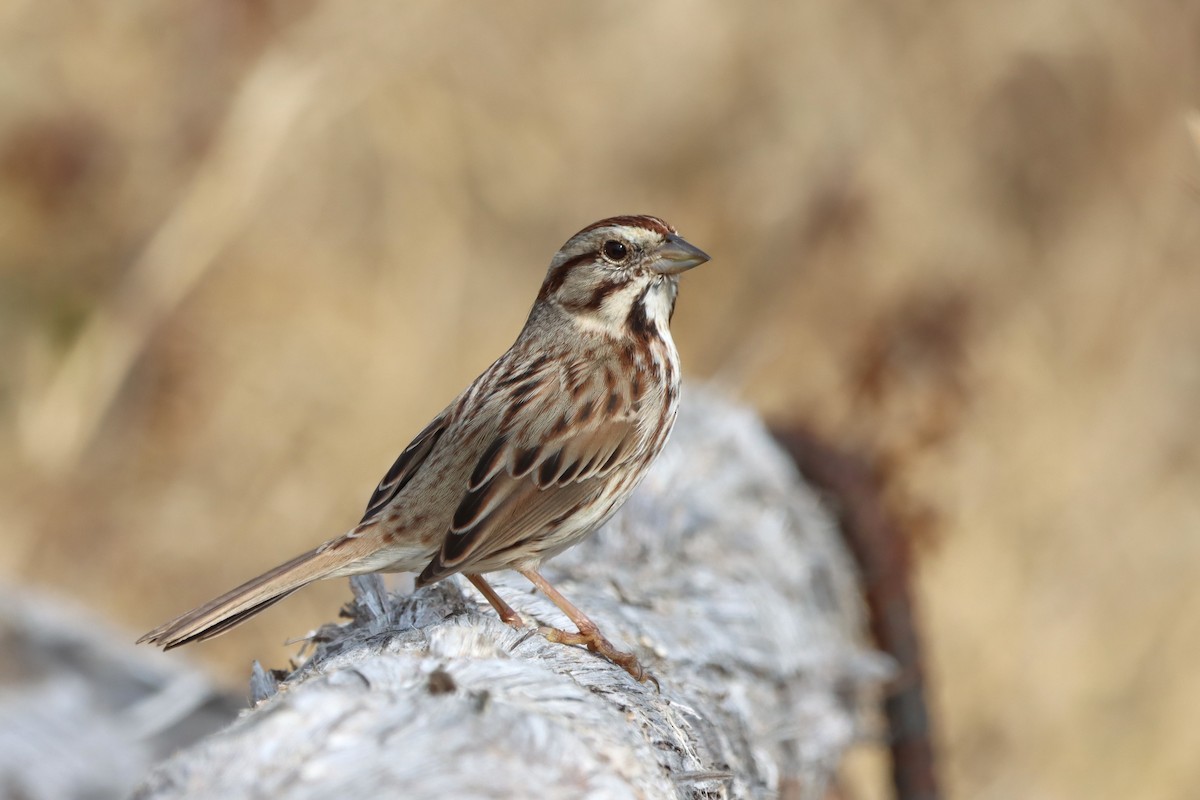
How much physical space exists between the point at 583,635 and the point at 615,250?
1.09 meters

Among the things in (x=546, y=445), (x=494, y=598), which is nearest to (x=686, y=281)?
(x=546, y=445)

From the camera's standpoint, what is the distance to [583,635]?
2900 mm

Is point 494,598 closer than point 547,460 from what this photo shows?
Yes

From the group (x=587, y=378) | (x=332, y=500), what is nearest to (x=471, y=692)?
(x=587, y=378)

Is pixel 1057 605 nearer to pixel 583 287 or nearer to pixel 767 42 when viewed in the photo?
pixel 767 42

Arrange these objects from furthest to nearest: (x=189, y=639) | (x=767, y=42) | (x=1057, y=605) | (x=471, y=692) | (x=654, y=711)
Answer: (x=767, y=42) < (x=1057, y=605) < (x=189, y=639) < (x=654, y=711) < (x=471, y=692)

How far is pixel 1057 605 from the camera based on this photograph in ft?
22.2

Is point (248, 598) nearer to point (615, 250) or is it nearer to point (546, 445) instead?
point (546, 445)

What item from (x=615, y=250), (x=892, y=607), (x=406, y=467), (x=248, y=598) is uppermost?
(x=615, y=250)

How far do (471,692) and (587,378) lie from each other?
1552 mm

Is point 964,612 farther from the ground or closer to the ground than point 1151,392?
closer to the ground

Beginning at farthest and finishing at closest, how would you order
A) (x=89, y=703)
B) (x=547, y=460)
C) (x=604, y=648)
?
(x=89, y=703)
(x=547, y=460)
(x=604, y=648)

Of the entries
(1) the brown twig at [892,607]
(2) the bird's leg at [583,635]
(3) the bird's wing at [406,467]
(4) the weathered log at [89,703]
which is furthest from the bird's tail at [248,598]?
(1) the brown twig at [892,607]

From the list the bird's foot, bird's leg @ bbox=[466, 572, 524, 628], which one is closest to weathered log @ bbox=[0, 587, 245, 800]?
bird's leg @ bbox=[466, 572, 524, 628]
